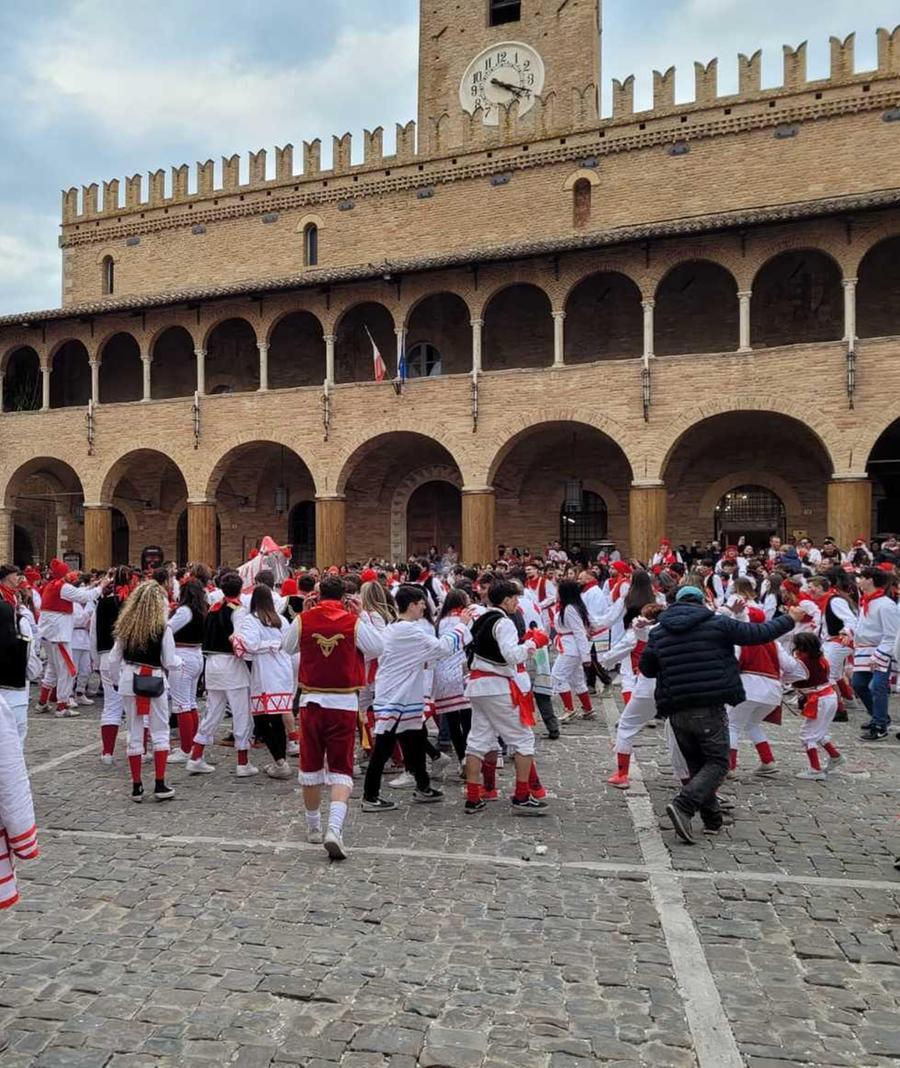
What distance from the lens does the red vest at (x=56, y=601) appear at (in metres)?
12.2

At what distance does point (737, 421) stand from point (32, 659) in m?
19.2

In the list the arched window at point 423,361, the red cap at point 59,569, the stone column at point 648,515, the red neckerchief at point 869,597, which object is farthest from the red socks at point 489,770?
the arched window at point 423,361

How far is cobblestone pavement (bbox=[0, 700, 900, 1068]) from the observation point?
12.9ft

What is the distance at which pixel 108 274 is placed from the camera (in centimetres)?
3500

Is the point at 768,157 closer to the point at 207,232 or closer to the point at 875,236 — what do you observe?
the point at 875,236

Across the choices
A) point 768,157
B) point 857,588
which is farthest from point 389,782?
point 768,157

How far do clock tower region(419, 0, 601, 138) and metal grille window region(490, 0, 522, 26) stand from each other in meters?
0.04

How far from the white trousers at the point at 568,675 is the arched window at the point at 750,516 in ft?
51.7

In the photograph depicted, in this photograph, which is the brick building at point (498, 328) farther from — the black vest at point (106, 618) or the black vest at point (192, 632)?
the black vest at point (192, 632)

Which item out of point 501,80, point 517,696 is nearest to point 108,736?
point 517,696

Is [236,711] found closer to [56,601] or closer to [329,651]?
[329,651]

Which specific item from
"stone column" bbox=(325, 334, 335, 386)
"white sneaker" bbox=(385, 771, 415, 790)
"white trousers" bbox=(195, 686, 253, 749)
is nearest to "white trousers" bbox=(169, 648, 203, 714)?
"white trousers" bbox=(195, 686, 253, 749)

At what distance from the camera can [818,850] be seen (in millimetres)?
6438

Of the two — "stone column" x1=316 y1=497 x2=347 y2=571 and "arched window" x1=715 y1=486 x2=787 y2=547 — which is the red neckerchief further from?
"stone column" x1=316 y1=497 x2=347 y2=571
